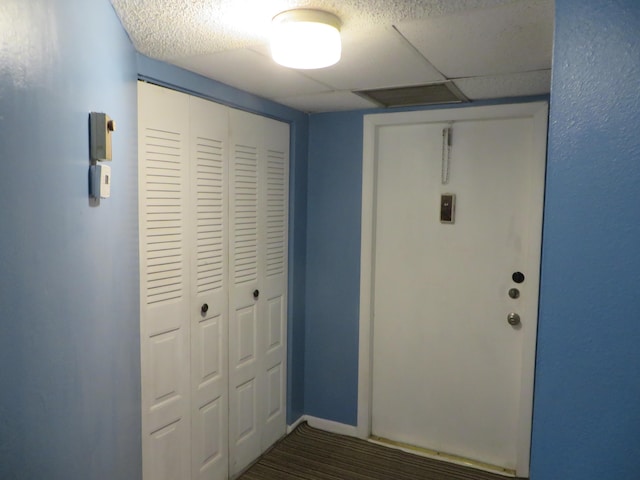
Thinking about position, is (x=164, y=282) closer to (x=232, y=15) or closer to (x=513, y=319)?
(x=232, y=15)

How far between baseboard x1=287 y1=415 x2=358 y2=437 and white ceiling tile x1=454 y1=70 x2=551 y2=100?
2.18 meters

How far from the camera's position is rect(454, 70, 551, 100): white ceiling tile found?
6.81 feet

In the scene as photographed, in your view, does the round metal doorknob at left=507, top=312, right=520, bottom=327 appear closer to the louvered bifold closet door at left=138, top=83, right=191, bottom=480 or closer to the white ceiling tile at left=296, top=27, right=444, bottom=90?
the white ceiling tile at left=296, top=27, right=444, bottom=90

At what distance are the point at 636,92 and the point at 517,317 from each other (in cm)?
183

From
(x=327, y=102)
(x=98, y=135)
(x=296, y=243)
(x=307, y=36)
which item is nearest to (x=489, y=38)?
(x=307, y=36)

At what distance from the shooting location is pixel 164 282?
197 cm

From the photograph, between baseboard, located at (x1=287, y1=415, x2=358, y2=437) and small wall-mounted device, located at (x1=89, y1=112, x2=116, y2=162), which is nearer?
small wall-mounted device, located at (x1=89, y1=112, x2=116, y2=162)

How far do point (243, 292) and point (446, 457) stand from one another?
1.59 metres

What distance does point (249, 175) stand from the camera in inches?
98.3

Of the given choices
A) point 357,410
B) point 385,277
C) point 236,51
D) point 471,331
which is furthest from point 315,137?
point 357,410

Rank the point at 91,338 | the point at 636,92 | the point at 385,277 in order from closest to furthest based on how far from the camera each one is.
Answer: the point at 636,92
the point at 91,338
the point at 385,277

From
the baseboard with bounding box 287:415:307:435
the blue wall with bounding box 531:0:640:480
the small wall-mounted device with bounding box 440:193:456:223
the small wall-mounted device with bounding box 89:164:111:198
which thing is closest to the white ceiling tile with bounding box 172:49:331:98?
the small wall-mounted device with bounding box 89:164:111:198

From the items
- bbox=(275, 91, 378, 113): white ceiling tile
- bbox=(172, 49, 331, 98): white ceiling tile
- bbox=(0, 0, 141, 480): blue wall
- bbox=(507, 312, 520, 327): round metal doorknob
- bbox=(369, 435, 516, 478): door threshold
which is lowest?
bbox=(369, 435, 516, 478): door threshold

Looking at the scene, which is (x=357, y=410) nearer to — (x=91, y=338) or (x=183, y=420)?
(x=183, y=420)
